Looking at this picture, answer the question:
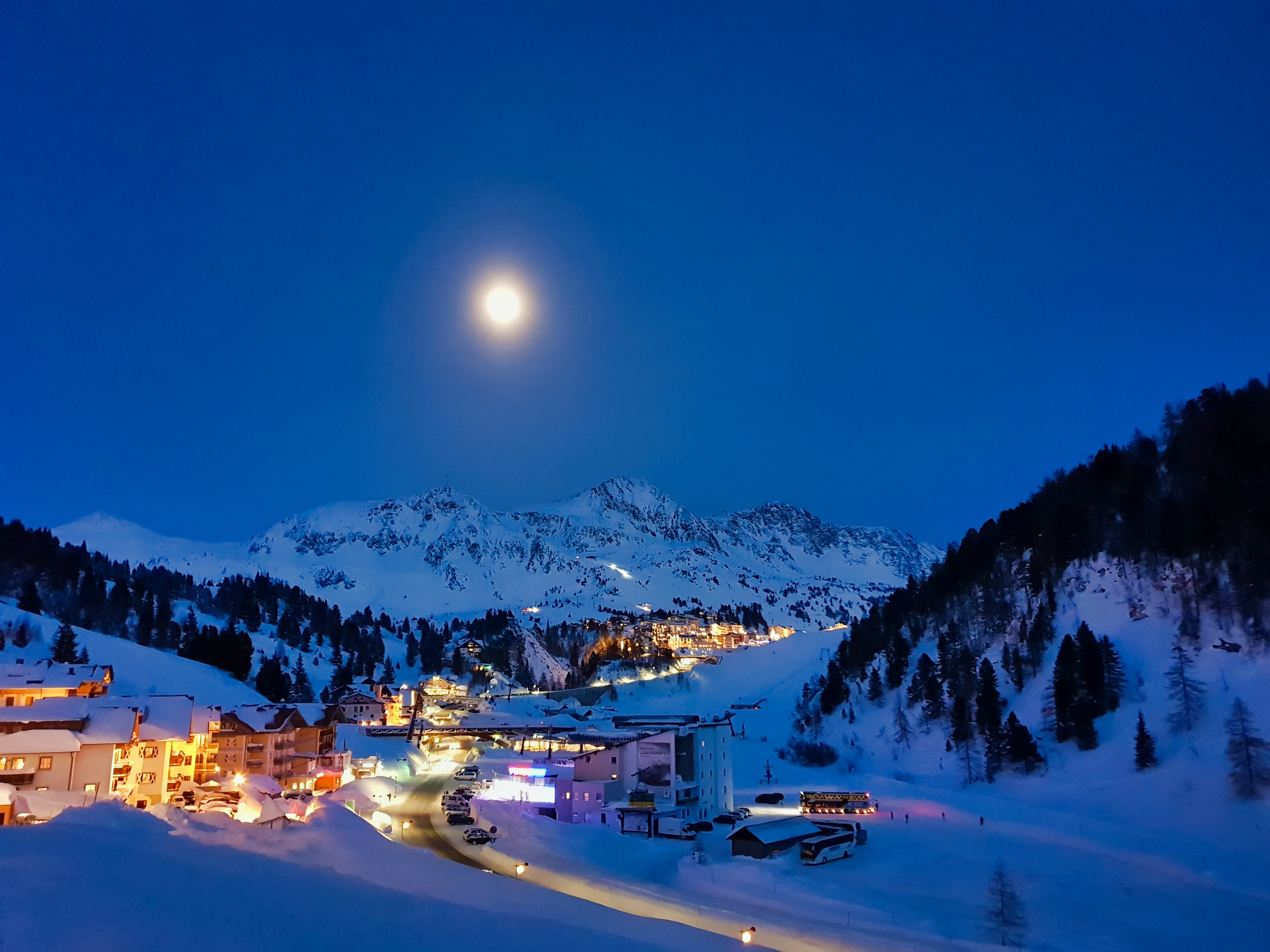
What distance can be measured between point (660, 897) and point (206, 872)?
682 inches

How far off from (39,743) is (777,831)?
34874 mm

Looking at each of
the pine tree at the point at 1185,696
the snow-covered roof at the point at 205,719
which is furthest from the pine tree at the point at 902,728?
the snow-covered roof at the point at 205,719

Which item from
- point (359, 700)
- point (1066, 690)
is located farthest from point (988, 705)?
point (359, 700)

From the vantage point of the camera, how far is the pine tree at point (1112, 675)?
48281mm

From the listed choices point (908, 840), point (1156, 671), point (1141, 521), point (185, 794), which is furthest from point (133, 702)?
point (1141, 521)

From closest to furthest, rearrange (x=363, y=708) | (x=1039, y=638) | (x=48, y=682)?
(x=48, y=682), (x=1039, y=638), (x=363, y=708)

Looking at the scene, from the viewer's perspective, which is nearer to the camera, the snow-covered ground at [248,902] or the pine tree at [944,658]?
the snow-covered ground at [248,902]

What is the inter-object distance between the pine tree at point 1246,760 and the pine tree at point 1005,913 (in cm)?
1443

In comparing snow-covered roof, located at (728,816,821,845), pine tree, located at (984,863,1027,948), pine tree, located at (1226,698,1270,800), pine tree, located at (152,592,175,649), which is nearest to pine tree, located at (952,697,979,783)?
pine tree, located at (1226,698,1270,800)

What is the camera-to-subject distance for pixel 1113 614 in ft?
181

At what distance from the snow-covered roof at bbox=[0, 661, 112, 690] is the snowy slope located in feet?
38.0

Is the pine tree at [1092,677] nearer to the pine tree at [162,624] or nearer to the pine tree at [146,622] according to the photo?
the pine tree at [146,622]

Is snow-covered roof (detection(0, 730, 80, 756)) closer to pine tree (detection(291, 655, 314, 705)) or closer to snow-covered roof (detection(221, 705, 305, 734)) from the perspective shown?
snow-covered roof (detection(221, 705, 305, 734))

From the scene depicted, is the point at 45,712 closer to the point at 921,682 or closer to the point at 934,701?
the point at 934,701
